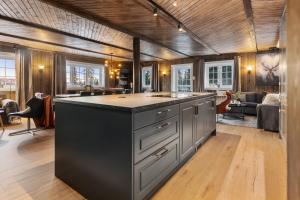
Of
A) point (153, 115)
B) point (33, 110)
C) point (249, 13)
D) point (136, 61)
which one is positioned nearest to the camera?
point (153, 115)

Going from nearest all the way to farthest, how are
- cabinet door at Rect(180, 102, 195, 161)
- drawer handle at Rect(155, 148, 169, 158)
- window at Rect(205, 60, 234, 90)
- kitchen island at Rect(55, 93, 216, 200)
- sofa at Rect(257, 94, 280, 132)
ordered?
kitchen island at Rect(55, 93, 216, 200), drawer handle at Rect(155, 148, 169, 158), cabinet door at Rect(180, 102, 195, 161), sofa at Rect(257, 94, 280, 132), window at Rect(205, 60, 234, 90)

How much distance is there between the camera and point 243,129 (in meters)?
4.88

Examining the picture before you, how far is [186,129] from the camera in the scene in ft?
Answer: 8.57

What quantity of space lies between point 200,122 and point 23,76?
22.5 feet

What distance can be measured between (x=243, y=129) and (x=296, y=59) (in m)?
4.54

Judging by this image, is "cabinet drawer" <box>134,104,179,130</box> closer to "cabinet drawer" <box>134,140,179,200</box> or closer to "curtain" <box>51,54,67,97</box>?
"cabinet drawer" <box>134,140,179,200</box>

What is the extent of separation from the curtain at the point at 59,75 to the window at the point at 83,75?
36 centimetres

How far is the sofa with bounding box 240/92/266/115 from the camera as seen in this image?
709cm

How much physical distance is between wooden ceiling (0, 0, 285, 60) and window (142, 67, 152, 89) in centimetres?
539

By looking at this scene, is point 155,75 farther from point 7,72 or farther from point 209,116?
point 209,116

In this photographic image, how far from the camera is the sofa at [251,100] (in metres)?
7.09

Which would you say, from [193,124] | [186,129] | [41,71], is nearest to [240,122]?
[193,124]

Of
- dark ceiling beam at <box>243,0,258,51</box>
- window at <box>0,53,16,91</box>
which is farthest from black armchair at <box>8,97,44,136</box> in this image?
dark ceiling beam at <box>243,0,258,51</box>

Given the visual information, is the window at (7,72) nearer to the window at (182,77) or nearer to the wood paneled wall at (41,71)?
the wood paneled wall at (41,71)
